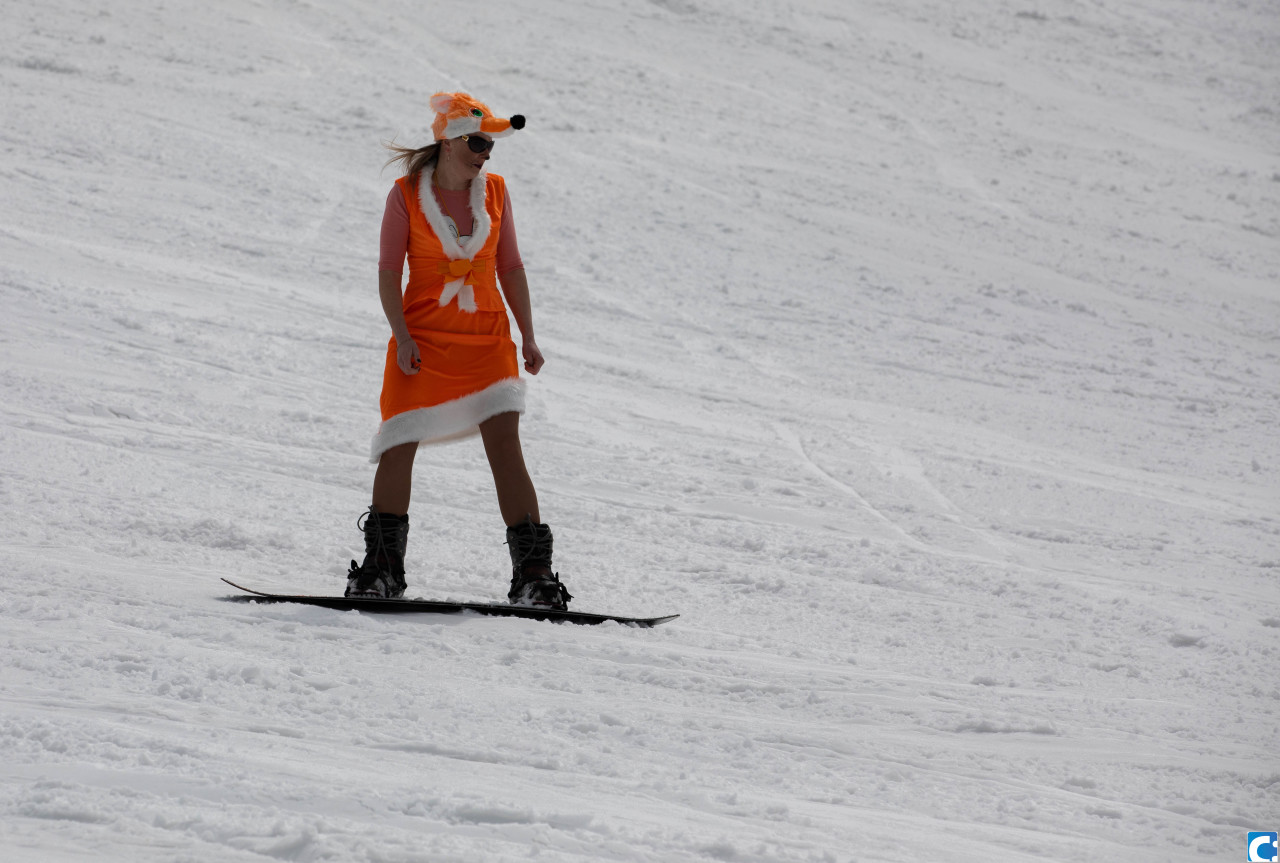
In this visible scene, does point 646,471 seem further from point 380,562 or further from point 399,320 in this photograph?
point 399,320

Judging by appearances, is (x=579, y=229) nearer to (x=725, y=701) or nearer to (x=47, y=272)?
(x=47, y=272)

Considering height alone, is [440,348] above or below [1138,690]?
above

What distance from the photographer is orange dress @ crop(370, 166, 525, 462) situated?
4.23 meters

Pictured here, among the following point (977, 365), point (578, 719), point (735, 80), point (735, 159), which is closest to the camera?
point (578, 719)

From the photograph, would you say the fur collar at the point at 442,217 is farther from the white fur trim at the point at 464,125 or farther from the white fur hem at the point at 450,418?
the white fur hem at the point at 450,418

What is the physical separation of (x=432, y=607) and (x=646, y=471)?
2888mm

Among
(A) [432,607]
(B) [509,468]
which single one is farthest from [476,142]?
(A) [432,607]

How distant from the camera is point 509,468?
4.36 metres

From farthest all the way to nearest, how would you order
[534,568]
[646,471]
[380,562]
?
[646,471], [534,568], [380,562]

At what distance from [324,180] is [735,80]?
27.3 ft

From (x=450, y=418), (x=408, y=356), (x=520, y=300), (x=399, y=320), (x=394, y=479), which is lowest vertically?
(x=394, y=479)

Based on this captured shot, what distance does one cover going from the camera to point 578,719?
11.3 feet

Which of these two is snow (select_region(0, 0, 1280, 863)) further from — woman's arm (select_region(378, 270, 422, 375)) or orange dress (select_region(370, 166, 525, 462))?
woman's arm (select_region(378, 270, 422, 375))

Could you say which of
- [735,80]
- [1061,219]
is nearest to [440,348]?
[1061,219]
